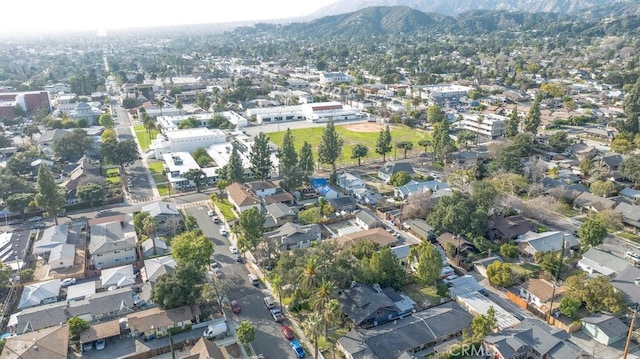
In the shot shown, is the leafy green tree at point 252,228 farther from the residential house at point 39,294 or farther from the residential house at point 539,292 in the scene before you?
the residential house at point 539,292

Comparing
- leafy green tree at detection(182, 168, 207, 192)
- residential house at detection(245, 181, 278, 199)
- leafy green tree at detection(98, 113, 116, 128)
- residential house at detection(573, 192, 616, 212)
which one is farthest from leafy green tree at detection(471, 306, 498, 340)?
leafy green tree at detection(98, 113, 116, 128)

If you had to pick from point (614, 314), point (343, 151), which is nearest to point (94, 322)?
point (614, 314)

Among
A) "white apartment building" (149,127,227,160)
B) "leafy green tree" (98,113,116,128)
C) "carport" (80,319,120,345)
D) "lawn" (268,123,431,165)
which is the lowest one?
Result: "carport" (80,319,120,345)

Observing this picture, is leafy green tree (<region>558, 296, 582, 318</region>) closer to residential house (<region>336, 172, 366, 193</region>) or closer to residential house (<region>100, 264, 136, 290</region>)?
residential house (<region>336, 172, 366, 193</region>)

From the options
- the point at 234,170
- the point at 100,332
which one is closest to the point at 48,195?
the point at 234,170

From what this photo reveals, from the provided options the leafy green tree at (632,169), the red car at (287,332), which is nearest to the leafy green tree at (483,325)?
the red car at (287,332)

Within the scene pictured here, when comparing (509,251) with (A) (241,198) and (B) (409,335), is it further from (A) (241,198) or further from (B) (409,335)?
(A) (241,198)
